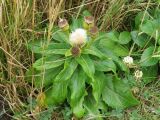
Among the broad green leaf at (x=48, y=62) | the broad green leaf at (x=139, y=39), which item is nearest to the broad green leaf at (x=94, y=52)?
the broad green leaf at (x=48, y=62)

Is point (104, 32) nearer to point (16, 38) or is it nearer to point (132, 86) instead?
point (132, 86)

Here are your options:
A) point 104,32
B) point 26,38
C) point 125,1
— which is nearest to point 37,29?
point 26,38

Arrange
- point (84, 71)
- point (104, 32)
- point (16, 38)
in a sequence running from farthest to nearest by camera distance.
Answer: point (104, 32) → point (16, 38) → point (84, 71)

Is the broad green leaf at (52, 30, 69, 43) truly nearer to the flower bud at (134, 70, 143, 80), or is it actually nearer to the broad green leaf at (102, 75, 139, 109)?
the broad green leaf at (102, 75, 139, 109)

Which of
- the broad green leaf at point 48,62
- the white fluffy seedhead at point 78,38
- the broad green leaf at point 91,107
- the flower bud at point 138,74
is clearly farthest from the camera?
the flower bud at point 138,74

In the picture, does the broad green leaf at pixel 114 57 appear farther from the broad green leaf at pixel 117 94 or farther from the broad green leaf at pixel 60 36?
the broad green leaf at pixel 60 36
